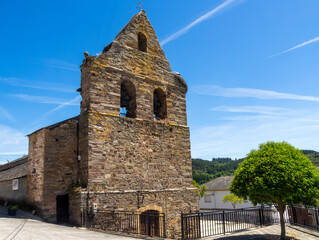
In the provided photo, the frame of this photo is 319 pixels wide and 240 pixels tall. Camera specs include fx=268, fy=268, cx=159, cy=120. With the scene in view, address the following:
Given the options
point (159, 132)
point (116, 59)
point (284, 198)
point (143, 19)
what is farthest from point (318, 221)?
point (143, 19)

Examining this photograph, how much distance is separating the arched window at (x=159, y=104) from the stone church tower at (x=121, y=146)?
0.19 feet

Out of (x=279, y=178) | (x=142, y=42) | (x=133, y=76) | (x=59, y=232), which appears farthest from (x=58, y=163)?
(x=279, y=178)

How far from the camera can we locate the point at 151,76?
48.5 ft

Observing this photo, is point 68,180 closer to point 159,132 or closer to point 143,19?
point 159,132

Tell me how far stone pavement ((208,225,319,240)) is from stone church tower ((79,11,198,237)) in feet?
10.7

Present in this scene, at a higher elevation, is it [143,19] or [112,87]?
[143,19]

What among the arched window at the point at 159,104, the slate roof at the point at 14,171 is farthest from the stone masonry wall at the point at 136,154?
the slate roof at the point at 14,171

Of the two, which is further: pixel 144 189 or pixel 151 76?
pixel 151 76

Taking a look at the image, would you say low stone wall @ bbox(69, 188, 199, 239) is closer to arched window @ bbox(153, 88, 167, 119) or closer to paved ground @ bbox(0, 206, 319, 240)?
paved ground @ bbox(0, 206, 319, 240)

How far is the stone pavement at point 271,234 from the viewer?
35.6 feet

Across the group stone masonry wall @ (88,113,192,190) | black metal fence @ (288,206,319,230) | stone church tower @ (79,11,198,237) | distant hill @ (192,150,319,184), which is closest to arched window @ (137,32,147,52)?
stone church tower @ (79,11,198,237)

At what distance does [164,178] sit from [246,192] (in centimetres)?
452

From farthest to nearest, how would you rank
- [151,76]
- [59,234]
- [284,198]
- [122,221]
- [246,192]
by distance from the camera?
1. [151,76]
2. [122,221]
3. [246,192]
4. [284,198]
5. [59,234]

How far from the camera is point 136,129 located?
13367 millimetres
